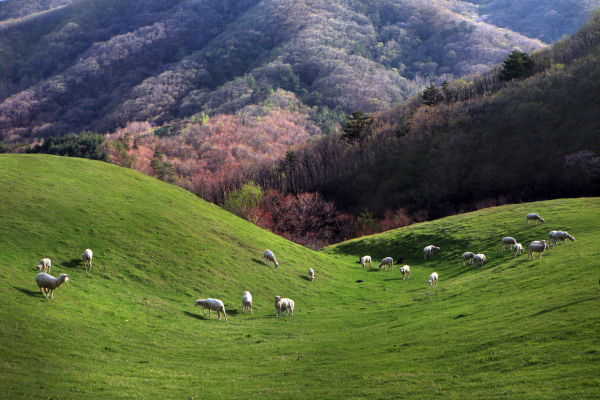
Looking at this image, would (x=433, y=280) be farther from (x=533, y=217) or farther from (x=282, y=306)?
(x=533, y=217)

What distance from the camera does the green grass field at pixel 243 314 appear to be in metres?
15.6

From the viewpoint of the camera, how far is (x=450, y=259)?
48719 mm

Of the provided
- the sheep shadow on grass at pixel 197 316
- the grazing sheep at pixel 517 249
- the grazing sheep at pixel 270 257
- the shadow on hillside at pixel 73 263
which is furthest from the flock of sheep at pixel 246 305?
the grazing sheep at pixel 517 249

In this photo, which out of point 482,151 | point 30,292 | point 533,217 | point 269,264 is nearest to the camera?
point 30,292

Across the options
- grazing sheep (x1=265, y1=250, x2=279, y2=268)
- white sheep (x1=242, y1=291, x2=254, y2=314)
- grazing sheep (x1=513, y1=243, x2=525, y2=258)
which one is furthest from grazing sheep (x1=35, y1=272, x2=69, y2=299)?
grazing sheep (x1=513, y1=243, x2=525, y2=258)

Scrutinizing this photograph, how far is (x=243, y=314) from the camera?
30.0 metres

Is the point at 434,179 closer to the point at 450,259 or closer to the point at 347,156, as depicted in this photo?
the point at 347,156

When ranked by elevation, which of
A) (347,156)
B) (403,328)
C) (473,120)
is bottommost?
(347,156)

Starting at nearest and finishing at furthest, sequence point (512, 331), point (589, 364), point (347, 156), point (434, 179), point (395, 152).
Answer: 1. point (589, 364)
2. point (512, 331)
3. point (434, 179)
4. point (395, 152)
5. point (347, 156)

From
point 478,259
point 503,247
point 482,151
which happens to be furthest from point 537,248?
point 482,151

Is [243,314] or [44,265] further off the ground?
[44,265]

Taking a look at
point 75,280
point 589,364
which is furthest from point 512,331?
point 75,280

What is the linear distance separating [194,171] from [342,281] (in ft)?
445

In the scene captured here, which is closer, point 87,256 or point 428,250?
point 87,256
